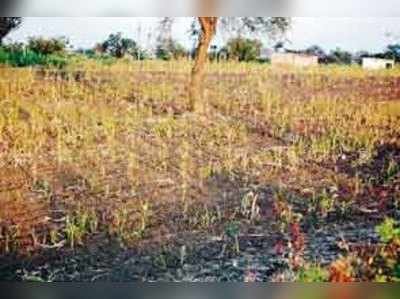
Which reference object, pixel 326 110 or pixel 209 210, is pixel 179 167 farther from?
pixel 326 110

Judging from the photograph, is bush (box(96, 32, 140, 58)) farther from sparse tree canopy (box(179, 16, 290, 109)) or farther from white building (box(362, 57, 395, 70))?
white building (box(362, 57, 395, 70))

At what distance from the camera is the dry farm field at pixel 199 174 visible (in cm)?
265

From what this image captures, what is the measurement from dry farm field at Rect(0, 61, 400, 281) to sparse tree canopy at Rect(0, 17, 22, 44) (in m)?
0.15

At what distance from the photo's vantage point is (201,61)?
2727 millimetres

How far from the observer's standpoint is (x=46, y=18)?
2.69 metres

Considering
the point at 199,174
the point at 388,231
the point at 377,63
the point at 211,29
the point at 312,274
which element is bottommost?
the point at 312,274

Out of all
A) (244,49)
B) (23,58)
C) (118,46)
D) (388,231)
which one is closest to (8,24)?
(23,58)

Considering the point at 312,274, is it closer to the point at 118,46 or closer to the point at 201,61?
the point at 201,61

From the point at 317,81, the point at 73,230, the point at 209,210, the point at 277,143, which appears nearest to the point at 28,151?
the point at 73,230

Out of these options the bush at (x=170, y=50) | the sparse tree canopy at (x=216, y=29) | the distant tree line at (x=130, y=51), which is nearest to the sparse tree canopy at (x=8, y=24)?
the distant tree line at (x=130, y=51)

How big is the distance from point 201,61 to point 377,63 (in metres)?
0.69

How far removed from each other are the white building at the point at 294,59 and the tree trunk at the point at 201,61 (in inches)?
10.5

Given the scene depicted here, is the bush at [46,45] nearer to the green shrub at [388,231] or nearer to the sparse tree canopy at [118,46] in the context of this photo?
the sparse tree canopy at [118,46]

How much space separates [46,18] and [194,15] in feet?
1.92
